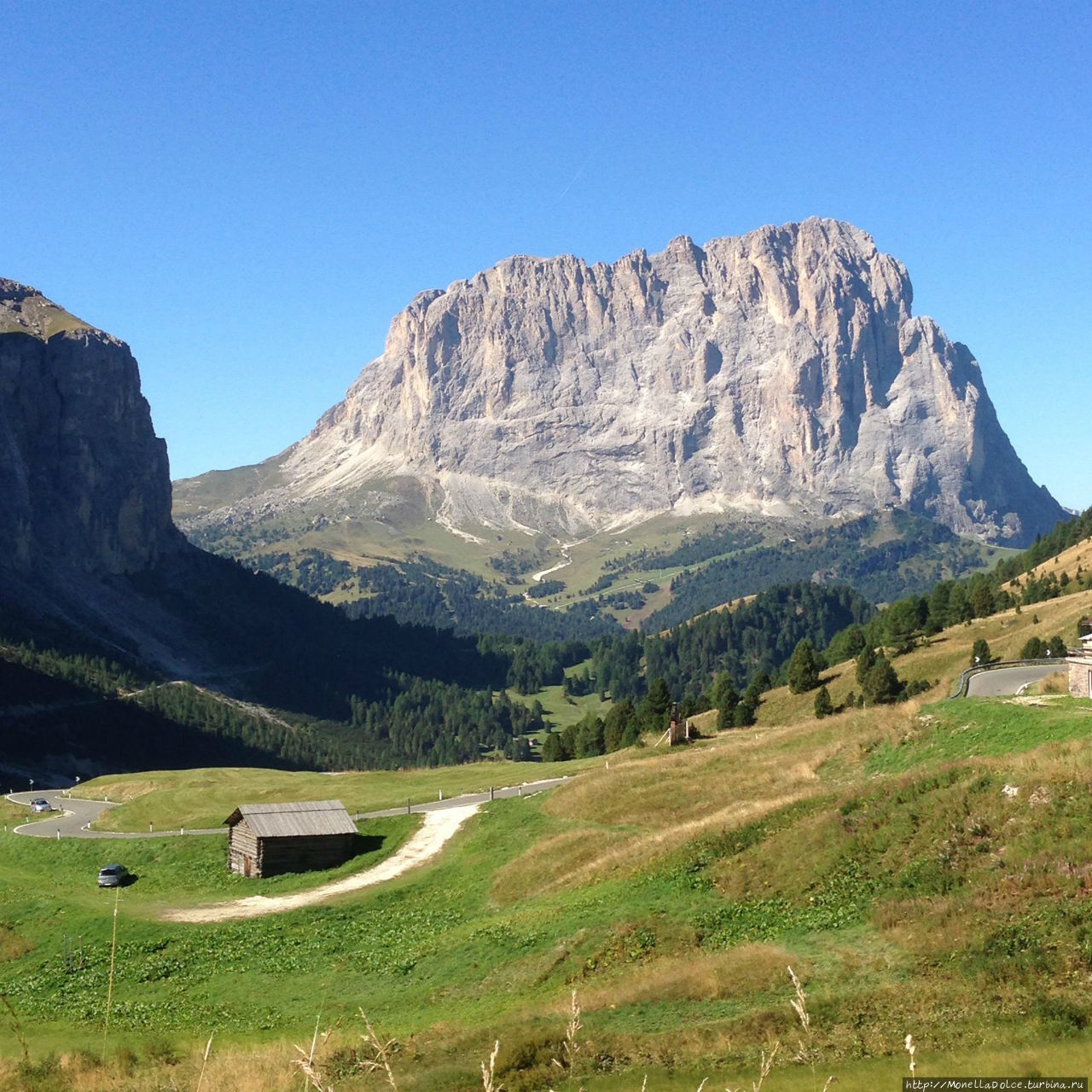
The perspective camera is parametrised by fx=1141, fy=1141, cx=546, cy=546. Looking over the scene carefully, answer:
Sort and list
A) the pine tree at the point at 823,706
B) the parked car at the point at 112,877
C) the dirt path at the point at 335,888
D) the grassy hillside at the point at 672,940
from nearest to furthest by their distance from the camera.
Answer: the grassy hillside at the point at 672,940, the dirt path at the point at 335,888, the parked car at the point at 112,877, the pine tree at the point at 823,706

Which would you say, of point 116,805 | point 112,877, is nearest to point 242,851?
point 112,877

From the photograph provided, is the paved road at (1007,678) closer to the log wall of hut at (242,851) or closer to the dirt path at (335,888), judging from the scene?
the dirt path at (335,888)

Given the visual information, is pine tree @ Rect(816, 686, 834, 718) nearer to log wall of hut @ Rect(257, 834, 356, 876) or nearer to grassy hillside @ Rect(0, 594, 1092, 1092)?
grassy hillside @ Rect(0, 594, 1092, 1092)

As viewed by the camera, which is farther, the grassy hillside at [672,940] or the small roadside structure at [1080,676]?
the small roadside structure at [1080,676]

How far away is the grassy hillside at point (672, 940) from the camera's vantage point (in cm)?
2745

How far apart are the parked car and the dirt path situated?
9839 millimetres

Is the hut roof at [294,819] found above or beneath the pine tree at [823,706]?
beneath

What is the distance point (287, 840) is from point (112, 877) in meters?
10.2

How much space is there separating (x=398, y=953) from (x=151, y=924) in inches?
569

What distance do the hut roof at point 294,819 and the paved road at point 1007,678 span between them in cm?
3878

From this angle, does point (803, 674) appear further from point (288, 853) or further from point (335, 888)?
point (335, 888)

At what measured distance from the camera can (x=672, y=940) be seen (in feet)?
124

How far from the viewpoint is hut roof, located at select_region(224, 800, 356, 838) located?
62312 mm

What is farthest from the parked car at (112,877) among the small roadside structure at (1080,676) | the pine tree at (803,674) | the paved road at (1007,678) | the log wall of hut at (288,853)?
the pine tree at (803,674)
